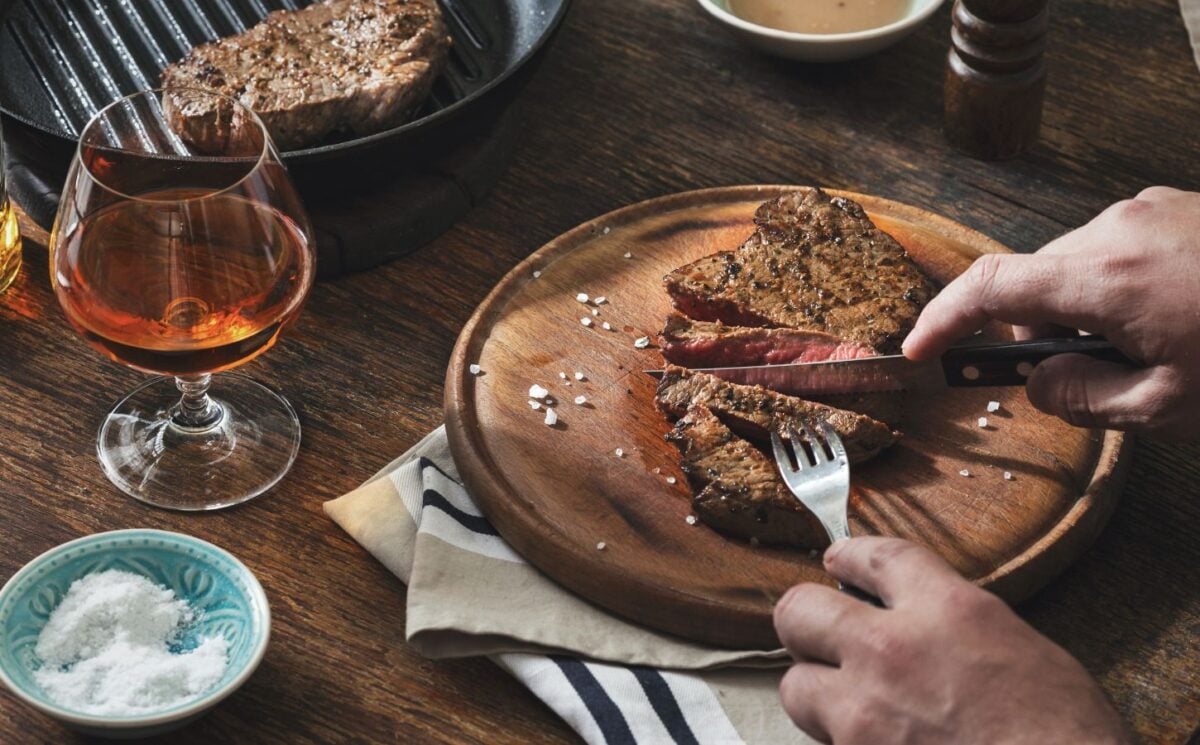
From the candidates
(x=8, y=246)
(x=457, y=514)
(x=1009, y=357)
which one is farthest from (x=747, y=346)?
(x=8, y=246)

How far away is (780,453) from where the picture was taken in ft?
6.63

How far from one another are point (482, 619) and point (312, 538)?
1.05ft

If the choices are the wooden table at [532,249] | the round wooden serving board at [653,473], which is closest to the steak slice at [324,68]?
the wooden table at [532,249]

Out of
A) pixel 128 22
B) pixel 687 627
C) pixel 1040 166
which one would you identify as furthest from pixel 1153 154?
pixel 128 22

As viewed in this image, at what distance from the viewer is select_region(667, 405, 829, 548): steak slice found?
1964mm

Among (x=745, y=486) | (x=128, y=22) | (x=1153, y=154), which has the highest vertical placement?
(x=128, y=22)

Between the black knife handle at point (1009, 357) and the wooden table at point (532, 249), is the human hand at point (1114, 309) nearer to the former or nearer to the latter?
the black knife handle at point (1009, 357)

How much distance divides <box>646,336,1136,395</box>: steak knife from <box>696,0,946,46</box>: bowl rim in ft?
3.03

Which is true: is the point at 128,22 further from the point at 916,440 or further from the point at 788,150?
the point at 916,440

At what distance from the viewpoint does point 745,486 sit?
6.50ft

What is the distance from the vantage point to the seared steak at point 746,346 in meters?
2.20

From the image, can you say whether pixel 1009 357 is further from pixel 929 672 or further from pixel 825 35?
pixel 825 35

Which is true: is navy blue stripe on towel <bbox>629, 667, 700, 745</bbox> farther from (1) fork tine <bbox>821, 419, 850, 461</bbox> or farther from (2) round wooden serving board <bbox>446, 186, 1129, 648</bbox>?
(1) fork tine <bbox>821, 419, 850, 461</bbox>

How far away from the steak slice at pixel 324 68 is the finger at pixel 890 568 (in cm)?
126
